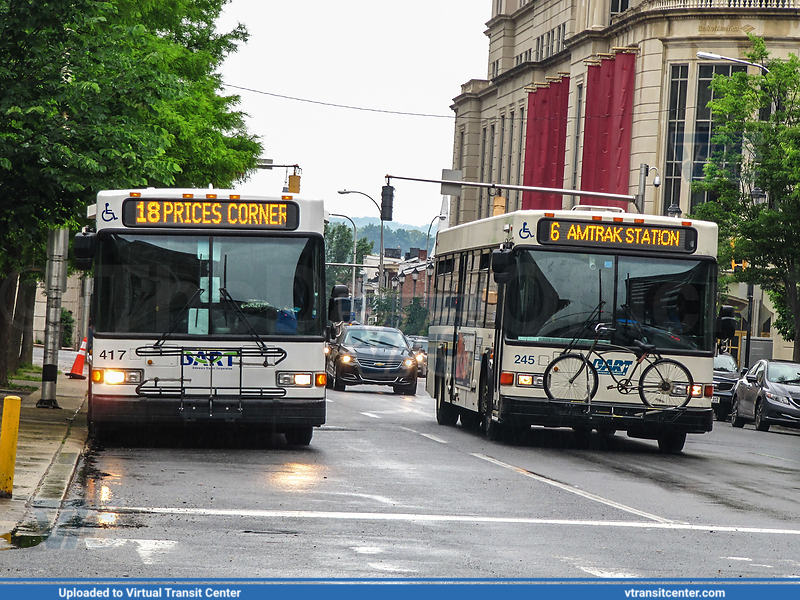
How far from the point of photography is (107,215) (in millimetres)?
14891

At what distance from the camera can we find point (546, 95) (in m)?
73.6

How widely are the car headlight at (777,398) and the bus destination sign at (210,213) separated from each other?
54.6ft

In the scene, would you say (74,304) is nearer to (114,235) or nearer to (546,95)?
(546,95)

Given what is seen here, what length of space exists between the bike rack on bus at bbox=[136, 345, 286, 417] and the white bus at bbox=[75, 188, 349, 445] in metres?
0.01

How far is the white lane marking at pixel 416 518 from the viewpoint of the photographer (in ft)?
32.8

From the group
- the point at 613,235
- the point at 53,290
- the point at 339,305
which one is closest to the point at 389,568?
the point at 339,305

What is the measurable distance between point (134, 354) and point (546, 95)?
201ft

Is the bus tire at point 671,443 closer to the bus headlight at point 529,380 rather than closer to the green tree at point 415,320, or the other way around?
the bus headlight at point 529,380

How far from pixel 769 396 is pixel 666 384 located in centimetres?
1308

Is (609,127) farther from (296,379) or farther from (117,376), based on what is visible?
(117,376)

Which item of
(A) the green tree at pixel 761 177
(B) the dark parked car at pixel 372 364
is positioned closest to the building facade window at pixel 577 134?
(A) the green tree at pixel 761 177

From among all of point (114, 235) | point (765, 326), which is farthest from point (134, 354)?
point (765, 326)

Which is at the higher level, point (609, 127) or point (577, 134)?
point (577, 134)

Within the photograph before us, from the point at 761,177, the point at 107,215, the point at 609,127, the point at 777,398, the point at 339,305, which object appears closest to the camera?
the point at 107,215
